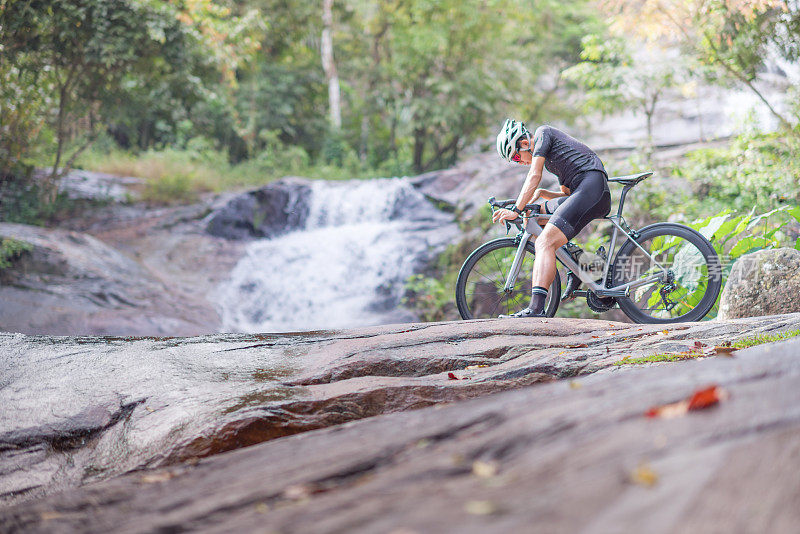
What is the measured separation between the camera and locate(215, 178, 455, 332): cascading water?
1097 cm

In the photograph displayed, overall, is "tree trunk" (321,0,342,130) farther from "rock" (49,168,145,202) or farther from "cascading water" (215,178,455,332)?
"rock" (49,168,145,202)

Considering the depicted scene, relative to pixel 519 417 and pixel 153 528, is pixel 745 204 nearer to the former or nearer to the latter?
pixel 519 417

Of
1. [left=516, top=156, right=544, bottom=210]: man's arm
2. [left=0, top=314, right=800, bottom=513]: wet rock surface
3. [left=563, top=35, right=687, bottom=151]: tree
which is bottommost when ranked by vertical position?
[left=0, top=314, right=800, bottom=513]: wet rock surface

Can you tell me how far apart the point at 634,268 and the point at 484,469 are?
389 cm

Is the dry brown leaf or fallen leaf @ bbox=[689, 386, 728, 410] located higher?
fallen leaf @ bbox=[689, 386, 728, 410]

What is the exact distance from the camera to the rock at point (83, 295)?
8.31 m

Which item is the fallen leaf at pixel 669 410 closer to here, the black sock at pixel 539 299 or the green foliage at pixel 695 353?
the green foliage at pixel 695 353

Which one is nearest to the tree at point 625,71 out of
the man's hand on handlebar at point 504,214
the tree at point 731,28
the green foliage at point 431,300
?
the tree at point 731,28

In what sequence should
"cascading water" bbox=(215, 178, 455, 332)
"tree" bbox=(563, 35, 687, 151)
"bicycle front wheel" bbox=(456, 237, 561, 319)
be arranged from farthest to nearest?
"tree" bbox=(563, 35, 687, 151), "cascading water" bbox=(215, 178, 455, 332), "bicycle front wheel" bbox=(456, 237, 561, 319)

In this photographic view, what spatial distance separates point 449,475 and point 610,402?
49 centimetres

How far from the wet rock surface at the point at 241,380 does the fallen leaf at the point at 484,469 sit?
1.74 m

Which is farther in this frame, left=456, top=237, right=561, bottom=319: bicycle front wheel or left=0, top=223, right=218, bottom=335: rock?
left=0, top=223, right=218, bottom=335: rock

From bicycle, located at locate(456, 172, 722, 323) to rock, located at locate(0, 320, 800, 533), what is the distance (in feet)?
9.10

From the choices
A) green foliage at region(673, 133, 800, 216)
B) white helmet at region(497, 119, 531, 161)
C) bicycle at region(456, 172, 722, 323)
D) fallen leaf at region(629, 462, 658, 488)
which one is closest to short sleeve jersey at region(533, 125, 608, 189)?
white helmet at region(497, 119, 531, 161)
